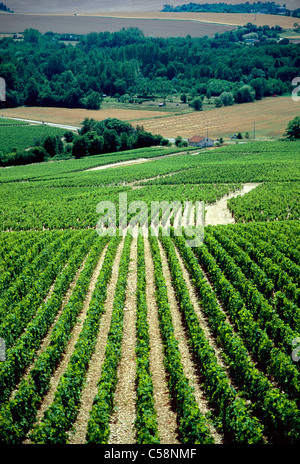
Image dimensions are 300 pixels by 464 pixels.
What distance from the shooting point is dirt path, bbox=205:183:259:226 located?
41162mm

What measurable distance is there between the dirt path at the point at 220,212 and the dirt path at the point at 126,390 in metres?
18.8

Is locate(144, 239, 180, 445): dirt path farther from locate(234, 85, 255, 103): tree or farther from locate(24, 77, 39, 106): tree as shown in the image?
locate(24, 77, 39, 106): tree

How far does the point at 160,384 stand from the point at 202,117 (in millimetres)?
113002

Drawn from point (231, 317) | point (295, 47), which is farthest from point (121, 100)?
point (231, 317)

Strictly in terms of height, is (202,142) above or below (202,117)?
below

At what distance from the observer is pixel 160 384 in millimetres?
17266

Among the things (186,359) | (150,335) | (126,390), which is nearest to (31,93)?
(150,335)

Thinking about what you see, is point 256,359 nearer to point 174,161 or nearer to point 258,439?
point 258,439

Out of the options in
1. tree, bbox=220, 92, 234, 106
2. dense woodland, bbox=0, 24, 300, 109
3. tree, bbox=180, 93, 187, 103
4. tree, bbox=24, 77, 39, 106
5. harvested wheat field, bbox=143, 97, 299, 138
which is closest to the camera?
harvested wheat field, bbox=143, 97, 299, 138

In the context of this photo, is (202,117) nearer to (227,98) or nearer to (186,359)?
(227,98)

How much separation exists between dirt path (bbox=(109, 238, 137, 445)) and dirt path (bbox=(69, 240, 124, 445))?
2.71 ft

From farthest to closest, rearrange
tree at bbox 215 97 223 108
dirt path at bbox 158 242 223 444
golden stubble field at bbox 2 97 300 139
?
tree at bbox 215 97 223 108, golden stubble field at bbox 2 97 300 139, dirt path at bbox 158 242 223 444

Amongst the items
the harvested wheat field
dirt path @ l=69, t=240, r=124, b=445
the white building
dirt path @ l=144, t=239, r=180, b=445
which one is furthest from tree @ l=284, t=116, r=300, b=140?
dirt path @ l=69, t=240, r=124, b=445
